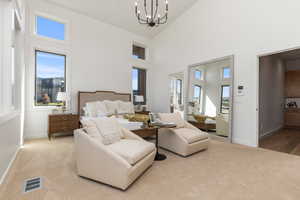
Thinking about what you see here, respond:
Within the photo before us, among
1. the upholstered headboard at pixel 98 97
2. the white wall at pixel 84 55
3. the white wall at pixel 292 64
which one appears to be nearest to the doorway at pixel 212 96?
the upholstered headboard at pixel 98 97

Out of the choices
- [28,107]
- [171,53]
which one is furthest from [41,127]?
[171,53]

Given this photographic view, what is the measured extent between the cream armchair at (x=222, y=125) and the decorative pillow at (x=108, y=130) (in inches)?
125

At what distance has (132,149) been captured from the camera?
7.47 ft

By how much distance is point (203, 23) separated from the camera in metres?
5.26

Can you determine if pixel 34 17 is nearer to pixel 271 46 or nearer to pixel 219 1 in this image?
pixel 219 1

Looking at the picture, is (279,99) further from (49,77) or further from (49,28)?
(49,28)

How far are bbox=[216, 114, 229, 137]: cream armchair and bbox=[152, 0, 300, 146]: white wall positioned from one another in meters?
0.21

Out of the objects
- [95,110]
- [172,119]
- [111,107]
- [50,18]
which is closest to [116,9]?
[50,18]

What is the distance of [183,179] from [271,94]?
5419 mm

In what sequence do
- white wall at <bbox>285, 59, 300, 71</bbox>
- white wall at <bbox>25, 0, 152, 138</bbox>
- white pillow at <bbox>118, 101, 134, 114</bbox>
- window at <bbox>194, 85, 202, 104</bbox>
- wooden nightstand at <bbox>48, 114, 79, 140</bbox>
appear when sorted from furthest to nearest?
white wall at <bbox>285, 59, 300, 71</bbox>, white pillow at <bbox>118, 101, 134, 114</bbox>, window at <bbox>194, 85, 202, 104</bbox>, white wall at <bbox>25, 0, 152, 138</bbox>, wooden nightstand at <bbox>48, 114, 79, 140</bbox>

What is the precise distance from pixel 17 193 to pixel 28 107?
3296mm

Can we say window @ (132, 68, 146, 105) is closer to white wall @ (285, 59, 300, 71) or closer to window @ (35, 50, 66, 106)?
window @ (35, 50, 66, 106)

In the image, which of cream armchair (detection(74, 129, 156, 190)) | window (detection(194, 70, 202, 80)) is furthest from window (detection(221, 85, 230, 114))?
cream armchair (detection(74, 129, 156, 190))

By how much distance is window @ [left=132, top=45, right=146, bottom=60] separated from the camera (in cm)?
707
